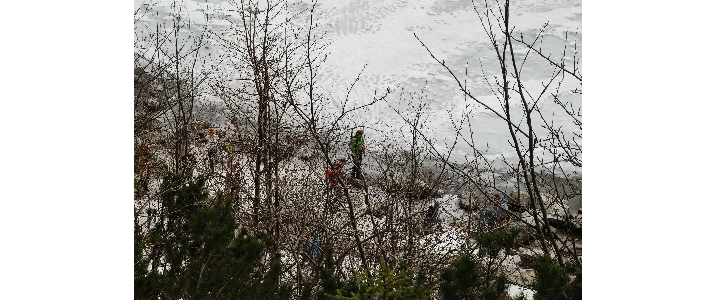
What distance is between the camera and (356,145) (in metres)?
3.68

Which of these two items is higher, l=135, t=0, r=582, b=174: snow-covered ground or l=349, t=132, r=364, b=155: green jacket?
l=135, t=0, r=582, b=174: snow-covered ground

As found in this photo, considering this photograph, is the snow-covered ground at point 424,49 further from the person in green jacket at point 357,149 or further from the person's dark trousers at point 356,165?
the person's dark trousers at point 356,165

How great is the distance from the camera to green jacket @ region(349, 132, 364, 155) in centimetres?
363

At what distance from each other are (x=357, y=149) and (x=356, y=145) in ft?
0.19

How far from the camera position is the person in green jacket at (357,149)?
3600mm

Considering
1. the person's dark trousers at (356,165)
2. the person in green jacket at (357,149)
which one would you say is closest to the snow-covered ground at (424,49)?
the person in green jacket at (357,149)

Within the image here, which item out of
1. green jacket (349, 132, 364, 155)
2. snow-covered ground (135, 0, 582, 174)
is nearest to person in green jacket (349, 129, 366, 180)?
green jacket (349, 132, 364, 155)

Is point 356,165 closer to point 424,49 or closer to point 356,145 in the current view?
point 356,145

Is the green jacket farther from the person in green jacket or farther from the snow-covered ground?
the snow-covered ground
